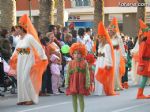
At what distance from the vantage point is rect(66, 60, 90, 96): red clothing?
1087 centimetres

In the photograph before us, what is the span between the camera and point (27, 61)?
533 inches

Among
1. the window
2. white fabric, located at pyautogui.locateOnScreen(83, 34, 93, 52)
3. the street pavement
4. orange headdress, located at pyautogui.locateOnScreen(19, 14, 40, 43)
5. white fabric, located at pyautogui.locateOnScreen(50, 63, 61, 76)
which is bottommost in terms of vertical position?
the street pavement

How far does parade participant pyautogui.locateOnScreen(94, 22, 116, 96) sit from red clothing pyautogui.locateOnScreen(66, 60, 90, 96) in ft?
14.8

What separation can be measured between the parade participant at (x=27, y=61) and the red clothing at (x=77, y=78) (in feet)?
8.83

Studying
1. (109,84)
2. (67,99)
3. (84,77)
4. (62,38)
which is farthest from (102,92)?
(84,77)

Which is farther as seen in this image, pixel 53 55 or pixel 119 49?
pixel 119 49

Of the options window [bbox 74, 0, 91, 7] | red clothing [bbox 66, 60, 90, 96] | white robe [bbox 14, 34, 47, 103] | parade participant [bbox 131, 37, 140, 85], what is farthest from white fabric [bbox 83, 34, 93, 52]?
window [bbox 74, 0, 91, 7]

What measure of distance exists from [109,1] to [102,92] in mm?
48653

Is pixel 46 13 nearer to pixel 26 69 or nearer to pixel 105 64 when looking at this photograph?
pixel 105 64

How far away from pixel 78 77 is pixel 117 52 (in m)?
6.37

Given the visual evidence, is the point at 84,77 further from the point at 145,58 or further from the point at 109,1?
the point at 109,1

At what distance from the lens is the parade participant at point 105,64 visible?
15.5 m

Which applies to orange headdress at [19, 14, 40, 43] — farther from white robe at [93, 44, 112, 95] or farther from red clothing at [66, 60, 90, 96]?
red clothing at [66, 60, 90, 96]

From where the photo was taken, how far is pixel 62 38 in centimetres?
1884
